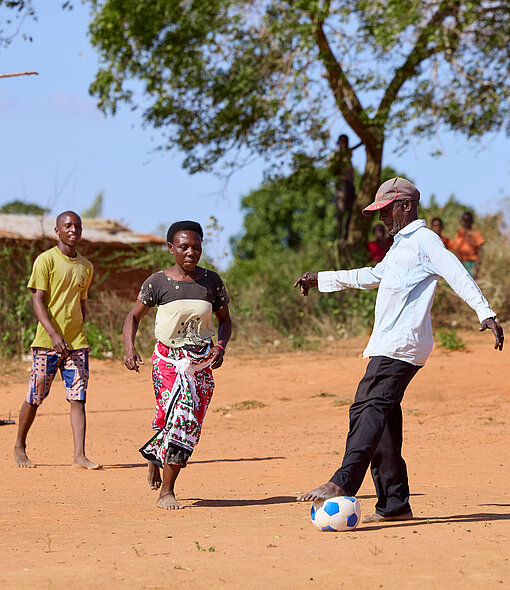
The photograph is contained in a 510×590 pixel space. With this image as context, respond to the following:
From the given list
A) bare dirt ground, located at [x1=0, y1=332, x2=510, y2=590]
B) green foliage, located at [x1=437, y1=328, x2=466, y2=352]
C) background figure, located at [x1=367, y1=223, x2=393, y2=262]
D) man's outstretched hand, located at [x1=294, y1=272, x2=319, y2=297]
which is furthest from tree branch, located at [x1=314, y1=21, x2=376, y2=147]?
man's outstretched hand, located at [x1=294, y1=272, x2=319, y2=297]

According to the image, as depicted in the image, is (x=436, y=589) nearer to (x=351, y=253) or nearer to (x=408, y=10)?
(x=408, y=10)

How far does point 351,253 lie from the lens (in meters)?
17.6

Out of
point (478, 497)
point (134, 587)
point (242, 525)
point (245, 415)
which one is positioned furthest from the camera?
point (245, 415)

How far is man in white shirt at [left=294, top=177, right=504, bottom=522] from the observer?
15.6 feet

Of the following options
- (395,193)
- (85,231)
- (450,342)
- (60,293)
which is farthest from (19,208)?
(395,193)

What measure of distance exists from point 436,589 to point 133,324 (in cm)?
281

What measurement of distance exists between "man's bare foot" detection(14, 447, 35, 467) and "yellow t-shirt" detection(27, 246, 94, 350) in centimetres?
93

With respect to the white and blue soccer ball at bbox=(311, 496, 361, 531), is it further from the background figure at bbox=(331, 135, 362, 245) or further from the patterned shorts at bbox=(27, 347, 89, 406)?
the background figure at bbox=(331, 135, 362, 245)

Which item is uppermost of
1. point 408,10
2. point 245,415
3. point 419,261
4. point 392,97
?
point 408,10

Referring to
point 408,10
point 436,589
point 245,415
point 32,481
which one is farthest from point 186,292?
point 408,10

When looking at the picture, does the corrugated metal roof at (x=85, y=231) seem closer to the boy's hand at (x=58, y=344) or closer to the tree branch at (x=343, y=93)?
the tree branch at (x=343, y=93)

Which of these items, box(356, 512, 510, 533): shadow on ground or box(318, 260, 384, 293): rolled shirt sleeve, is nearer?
box(356, 512, 510, 533): shadow on ground

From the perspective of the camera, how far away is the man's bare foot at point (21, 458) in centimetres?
729

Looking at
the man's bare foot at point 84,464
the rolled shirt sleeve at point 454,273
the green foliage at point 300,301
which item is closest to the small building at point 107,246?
the green foliage at point 300,301
